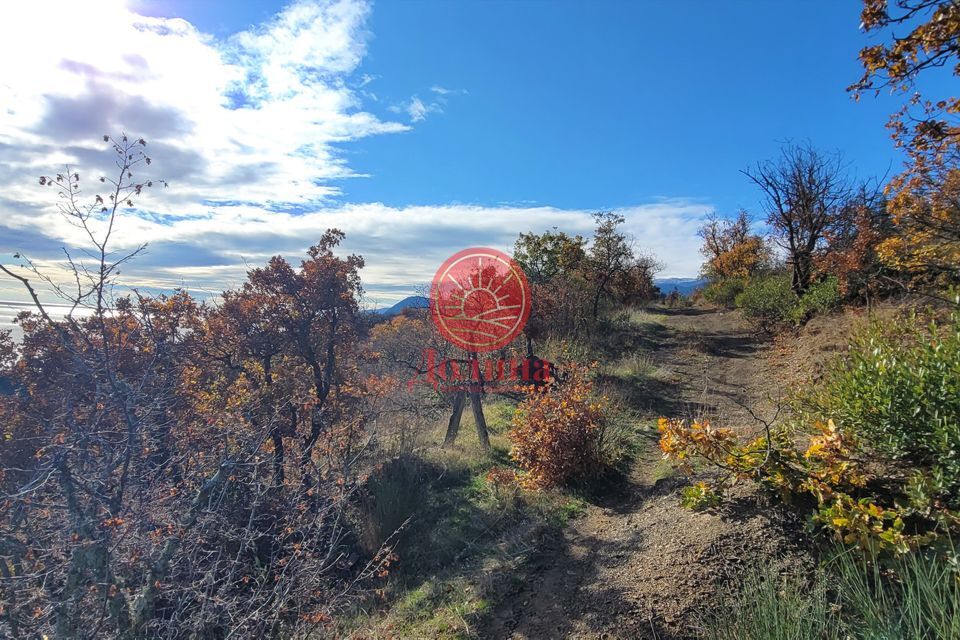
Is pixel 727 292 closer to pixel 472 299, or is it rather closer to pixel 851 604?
pixel 472 299

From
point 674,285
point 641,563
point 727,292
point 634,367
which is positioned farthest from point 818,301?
point 674,285

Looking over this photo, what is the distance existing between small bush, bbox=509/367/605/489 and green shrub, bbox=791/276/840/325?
8.12 meters

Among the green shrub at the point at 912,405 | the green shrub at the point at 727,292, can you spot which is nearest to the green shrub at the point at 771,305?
the green shrub at the point at 727,292

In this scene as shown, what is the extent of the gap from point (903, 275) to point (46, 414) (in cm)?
1433

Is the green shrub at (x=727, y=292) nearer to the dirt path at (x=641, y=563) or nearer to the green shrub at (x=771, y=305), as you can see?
the green shrub at (x=771, y=305)

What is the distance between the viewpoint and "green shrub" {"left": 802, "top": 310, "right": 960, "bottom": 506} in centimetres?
233

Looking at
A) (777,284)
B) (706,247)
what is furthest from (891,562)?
(706,247)

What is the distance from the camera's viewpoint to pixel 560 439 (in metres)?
4.83

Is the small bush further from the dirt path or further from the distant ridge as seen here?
the distant ridge

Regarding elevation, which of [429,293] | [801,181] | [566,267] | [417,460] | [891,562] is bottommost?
[417,460]

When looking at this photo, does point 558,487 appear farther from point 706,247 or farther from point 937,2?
point 706,247

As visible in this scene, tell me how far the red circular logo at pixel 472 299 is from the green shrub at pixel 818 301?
7202 mm

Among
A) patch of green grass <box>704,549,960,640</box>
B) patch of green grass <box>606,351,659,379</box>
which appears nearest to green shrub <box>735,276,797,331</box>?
patch of green grass <box>606,351,659,379</box>

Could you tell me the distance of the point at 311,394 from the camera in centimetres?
641
